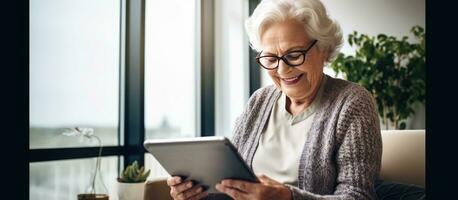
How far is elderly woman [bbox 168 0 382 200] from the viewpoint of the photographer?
1285mm

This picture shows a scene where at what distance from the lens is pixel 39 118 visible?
2.58 m

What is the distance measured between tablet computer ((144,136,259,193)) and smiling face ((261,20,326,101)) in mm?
460

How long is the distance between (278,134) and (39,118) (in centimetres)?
154

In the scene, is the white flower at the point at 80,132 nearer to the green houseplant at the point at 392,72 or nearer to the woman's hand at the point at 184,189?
the woman's hand at the point at 184,189

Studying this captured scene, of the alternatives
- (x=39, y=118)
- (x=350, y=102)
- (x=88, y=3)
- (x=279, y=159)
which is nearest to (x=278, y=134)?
(x=279, y=159)

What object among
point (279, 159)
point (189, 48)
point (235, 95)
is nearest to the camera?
point (279, 159)

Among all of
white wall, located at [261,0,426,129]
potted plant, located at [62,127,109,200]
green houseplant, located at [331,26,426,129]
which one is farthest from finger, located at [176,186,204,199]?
white wall, located at [261,0,426,129]

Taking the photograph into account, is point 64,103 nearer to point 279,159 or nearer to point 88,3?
point 88,3

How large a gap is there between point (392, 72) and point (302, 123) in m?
1.80

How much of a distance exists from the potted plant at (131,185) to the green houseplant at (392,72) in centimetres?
155

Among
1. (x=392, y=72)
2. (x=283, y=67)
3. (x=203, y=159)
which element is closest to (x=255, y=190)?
(x=203, y=159)

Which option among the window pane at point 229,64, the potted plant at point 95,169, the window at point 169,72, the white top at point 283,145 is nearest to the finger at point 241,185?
the white top at point 283,145

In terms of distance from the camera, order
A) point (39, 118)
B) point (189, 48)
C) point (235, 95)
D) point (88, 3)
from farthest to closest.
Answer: point (235, 95) → point (189, 48) → point (88, 3) → point (39, 118)

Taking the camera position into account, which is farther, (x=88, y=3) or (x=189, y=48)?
(x=189, y=48)
